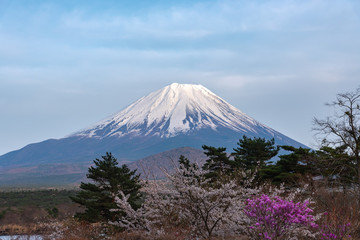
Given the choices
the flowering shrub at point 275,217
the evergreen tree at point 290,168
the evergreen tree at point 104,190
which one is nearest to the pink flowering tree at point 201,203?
the flowering shrub at point 275,217

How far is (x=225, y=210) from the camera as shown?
489 inches

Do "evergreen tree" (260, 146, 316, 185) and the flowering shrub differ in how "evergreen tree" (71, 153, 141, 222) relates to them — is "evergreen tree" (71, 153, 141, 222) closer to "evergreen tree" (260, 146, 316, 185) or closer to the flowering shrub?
"evergreen tree" (260, 146, 316, 185)

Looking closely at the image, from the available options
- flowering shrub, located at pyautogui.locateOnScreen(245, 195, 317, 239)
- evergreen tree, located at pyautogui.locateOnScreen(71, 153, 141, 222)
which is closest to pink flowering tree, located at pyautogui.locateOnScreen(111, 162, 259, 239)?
flowering shrub, located at pyautogui.locateOnScreen(245, 195, 317, 239)

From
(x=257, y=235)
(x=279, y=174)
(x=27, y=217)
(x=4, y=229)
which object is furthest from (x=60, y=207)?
(x=257, y=235)

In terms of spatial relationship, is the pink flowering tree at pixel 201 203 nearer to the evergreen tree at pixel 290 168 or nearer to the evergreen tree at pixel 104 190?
the evergreen tree at pixel 104 190

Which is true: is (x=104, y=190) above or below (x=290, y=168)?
→ above

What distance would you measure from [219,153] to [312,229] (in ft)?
68.3

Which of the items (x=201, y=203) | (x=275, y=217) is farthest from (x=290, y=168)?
(x=275, y=217)

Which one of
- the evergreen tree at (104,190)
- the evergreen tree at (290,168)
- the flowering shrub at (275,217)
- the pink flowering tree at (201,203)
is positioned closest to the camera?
the flowering shrub at (275,217)

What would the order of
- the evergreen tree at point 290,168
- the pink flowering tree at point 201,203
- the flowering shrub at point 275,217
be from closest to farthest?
1. the flowering shrub at point 275,217
2. the pink flowering tree at point 201,203
3. the evergreen tree at point 290,168

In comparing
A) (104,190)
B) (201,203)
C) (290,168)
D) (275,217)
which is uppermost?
(104,190)

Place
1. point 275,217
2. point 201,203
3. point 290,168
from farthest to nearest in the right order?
point 290,168
point 201,203
point 275,217

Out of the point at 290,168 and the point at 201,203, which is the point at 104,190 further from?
the point at 290,168

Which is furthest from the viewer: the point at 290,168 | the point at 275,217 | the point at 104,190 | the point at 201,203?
the point at 290,168
